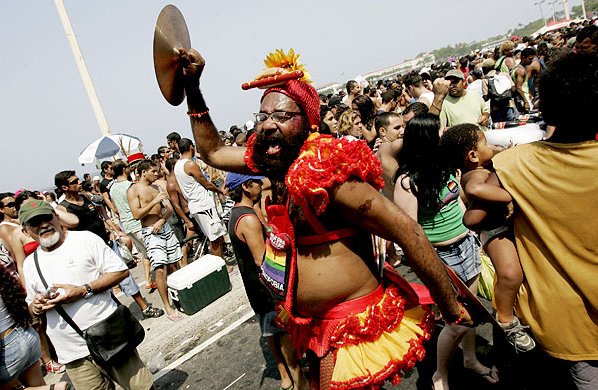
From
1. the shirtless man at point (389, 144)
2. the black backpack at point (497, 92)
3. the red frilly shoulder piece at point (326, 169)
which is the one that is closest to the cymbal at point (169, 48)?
the red frilly shoulder piece at point (326, 169)

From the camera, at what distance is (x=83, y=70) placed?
42.9 feet

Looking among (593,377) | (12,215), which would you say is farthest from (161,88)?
(12,215)

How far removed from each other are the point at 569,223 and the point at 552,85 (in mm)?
596

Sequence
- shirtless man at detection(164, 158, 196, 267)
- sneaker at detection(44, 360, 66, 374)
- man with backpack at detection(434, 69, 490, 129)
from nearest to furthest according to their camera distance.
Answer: sneaker at detection(44, 360, 66, 374), man with backpack at detection(434, 69, 490, 129), shirtless man at detection(164, 158, 196, 267)

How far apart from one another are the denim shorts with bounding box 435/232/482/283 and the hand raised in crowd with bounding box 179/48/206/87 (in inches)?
86.7

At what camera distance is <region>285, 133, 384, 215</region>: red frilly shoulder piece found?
153cm

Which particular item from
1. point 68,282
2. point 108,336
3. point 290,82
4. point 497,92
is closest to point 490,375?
point 290,82

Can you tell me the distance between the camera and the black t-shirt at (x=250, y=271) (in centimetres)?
300

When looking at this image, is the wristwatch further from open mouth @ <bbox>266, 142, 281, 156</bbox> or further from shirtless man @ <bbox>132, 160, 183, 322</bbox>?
shirtless man @ <bbox>132, 160, 183, 322</bbox>

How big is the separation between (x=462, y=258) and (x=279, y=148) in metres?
1.95

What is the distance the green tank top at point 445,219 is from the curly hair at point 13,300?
3432 mm

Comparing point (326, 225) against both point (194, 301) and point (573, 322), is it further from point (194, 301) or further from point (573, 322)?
point (194, 301)

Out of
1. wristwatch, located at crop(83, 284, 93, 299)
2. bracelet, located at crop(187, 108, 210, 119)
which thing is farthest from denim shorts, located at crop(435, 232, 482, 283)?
wristwatch, located at crop(83, 284, 93, 299)

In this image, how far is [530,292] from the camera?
6.23ft
